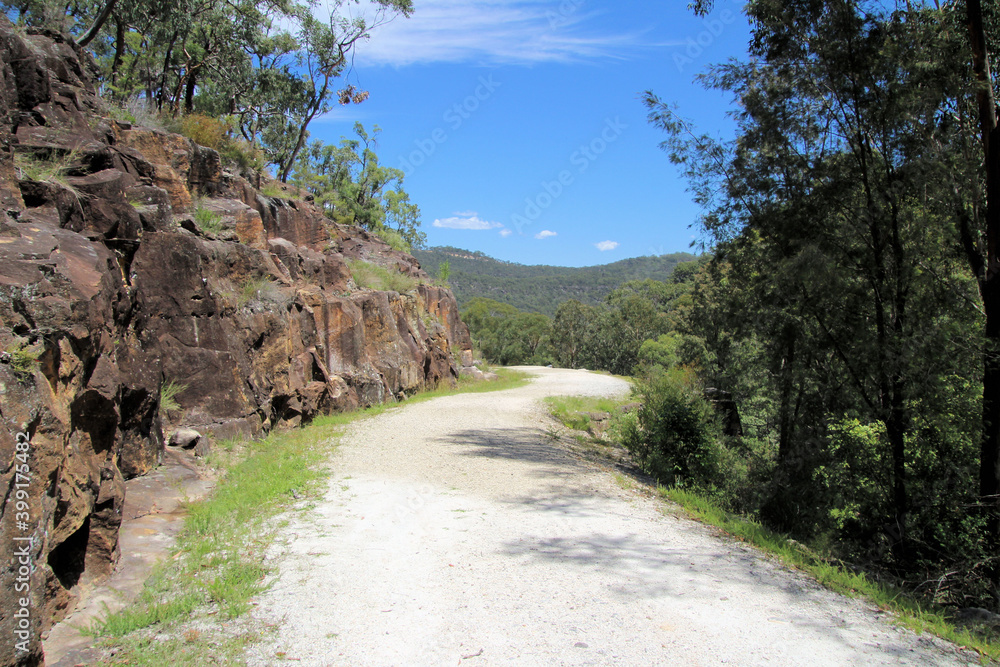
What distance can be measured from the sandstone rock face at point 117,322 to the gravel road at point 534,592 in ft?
4.97

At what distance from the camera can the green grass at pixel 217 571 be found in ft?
12.1

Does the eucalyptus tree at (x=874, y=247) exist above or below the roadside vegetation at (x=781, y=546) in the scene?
above

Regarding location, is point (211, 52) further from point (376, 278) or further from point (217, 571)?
point (217, 571)

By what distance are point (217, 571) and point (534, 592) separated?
2.65 m

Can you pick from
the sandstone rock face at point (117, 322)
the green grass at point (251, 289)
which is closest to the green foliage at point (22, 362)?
the sandstone rock face at point (117, 322)

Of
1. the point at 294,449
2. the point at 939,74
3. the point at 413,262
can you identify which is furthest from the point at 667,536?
the point at 413,262

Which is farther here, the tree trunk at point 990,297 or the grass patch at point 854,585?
the tree trunk at point 990,297

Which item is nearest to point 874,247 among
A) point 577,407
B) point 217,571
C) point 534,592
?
point 534,592

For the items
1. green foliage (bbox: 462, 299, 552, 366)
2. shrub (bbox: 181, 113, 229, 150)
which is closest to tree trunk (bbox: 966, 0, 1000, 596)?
shrub (bbox: 181, 113, 229, 150)

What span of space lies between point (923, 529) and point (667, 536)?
4967 millimetres

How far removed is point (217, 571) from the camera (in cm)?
487

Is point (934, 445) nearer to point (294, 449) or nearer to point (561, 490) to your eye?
point (561, 490)

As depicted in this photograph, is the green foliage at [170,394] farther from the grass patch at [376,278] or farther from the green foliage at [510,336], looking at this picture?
the green foliage at [510,336]

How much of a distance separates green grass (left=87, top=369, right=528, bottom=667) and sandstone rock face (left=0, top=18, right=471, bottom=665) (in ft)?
1.48
